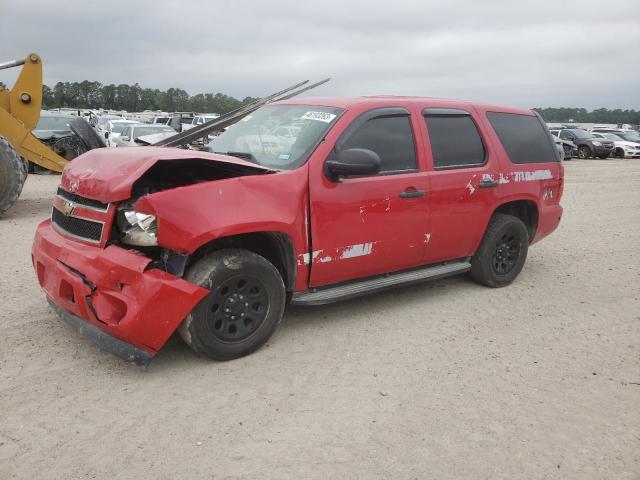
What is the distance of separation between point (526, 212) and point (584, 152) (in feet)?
88.2

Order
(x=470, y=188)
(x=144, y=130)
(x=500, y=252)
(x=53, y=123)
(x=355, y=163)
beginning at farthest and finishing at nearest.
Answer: (x=144, y=130), (x=53, y=123), (x=500, y=252), (x=470, y=188), (x=355, y=163)

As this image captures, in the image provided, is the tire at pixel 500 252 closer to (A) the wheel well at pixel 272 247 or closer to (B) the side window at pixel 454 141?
(B) the side window at pixel 454 141

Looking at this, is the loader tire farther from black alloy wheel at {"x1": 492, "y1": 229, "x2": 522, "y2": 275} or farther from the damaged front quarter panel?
the damaged front quarter panel

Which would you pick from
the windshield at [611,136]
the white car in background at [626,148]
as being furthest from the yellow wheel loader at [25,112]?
the windshield at [611,136]

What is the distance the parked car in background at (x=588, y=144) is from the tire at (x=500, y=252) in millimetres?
26236

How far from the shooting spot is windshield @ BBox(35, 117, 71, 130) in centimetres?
1518

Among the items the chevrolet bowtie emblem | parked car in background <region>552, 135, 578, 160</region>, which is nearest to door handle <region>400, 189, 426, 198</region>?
the chevrolet bowtie emblem

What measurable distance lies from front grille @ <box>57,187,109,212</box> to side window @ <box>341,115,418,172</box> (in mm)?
1852

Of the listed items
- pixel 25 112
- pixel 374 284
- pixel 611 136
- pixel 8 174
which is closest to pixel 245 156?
pixel 374 284

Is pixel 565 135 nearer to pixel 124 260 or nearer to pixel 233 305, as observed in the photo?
pixel 233 305

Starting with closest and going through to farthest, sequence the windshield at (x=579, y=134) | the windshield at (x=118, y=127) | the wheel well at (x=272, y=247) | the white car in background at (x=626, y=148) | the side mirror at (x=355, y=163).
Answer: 1. the wheel well at (x=272, y=247)
2. the side mirror at (x=355, y=163)
3. the windshield at (x=118, y=127)
4. the windshield at (x=579, y=134)
5. the white car in background at (x=626, y=148)

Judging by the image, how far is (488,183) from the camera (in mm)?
5551

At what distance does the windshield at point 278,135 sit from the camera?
449 centimetres

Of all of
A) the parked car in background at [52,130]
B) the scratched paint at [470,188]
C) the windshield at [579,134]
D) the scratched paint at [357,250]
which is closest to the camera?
the scratched paint at [357,250]
